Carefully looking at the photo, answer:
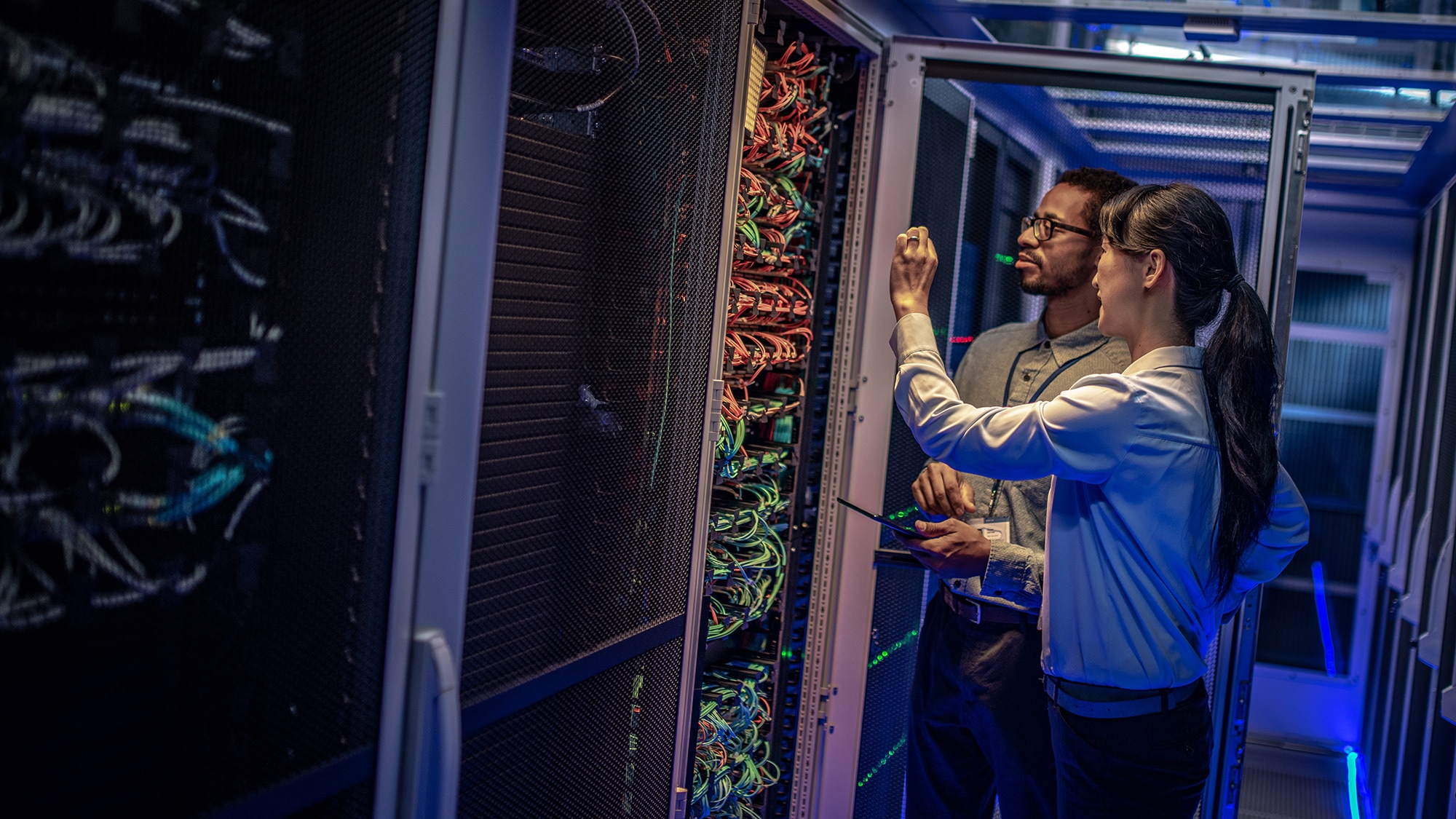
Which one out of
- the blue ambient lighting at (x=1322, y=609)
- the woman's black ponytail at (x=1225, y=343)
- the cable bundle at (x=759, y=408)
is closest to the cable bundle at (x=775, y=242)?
the cable bundle at (x=759, y=408)

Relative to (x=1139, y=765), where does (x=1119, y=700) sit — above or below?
above

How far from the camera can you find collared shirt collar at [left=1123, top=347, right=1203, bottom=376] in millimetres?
1779

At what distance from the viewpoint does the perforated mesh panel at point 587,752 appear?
4.59 ft

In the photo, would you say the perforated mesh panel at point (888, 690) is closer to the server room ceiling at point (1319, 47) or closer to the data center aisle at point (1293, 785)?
the server room ceiling at point (1319, 47)

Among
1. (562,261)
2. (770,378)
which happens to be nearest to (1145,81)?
(770,378)

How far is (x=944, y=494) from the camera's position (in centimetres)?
235

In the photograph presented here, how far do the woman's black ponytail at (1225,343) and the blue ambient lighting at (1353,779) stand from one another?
13.5 feet

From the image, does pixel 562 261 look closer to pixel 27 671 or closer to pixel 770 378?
pixel 27 671

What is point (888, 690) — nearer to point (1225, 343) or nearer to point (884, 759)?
point (884, 759)

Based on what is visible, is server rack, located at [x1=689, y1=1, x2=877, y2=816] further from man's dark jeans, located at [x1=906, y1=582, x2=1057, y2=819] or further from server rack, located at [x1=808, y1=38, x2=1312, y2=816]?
man's dark jeans, located at [x1=906, y1=582, x2=1057, y2=819]

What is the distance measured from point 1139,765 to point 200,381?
62.7 inches

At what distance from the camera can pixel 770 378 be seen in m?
2.67

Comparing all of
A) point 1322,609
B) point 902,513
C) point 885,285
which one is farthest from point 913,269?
point 1322,609

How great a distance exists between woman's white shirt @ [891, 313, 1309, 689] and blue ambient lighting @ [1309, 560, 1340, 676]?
5.89 m
